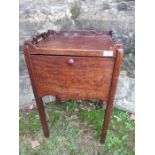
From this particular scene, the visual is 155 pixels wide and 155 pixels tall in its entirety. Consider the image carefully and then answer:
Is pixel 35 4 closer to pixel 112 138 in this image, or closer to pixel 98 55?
pixel 98 55

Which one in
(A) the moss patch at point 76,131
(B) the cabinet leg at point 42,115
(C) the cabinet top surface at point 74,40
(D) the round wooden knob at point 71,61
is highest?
(C) the cabinet top surface at point 74,40

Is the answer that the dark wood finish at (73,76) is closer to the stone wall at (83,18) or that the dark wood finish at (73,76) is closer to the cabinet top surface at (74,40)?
the cabinet top surface at (74,40)

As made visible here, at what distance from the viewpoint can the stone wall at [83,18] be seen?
2010mm

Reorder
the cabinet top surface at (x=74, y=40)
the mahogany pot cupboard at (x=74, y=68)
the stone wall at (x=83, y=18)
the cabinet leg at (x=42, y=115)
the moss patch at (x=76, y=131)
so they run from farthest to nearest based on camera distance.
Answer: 1. the stone wall at (x=83, y=18)
2. the moss patch at (x=76, y=131)
3. the cabinet leg at (x=42, y=115)
4. the cabinet top surface at (x=74, y=40)
5. the mahogany pot cupboard at (x=74, y=68)

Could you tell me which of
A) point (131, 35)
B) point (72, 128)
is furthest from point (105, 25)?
point (72, 128)

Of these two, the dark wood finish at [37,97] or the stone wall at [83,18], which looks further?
the stone wall at [83,18]

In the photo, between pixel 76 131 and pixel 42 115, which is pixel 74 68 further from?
pixel 76 131

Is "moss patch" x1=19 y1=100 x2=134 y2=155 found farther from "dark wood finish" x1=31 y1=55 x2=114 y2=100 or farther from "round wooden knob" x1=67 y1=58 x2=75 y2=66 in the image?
"round wooden knob" x1=67 y1=58 x2=75 y2=66

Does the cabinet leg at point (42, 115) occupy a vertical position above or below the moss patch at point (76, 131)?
above

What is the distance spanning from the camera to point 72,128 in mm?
2064

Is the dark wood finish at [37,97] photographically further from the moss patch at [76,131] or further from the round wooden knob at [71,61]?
the round wooden knob at [71,61]

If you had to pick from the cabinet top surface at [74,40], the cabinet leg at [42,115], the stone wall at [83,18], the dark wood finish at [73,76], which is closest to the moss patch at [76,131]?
the cabinet leg at [42,115]

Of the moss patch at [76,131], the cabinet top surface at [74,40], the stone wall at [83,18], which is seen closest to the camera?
the cabinet top surface at [74,40]

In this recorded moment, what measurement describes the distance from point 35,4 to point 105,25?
654 millimetres
